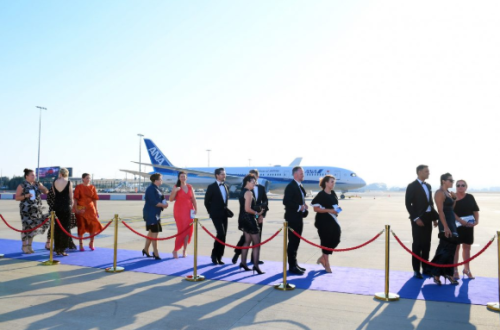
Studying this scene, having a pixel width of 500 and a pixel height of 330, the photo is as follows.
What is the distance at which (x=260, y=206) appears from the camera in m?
6.81

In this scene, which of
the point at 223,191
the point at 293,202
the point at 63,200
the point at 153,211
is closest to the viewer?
the point at 293,202

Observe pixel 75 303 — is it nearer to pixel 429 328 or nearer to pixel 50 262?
pixel 50 262

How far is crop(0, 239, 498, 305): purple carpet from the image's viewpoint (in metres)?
5.38

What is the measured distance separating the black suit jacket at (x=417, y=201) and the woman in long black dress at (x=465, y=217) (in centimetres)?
38

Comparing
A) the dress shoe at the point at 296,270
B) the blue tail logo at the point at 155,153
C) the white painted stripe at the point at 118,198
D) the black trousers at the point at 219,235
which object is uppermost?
the blue tail logo at the point at 155,153

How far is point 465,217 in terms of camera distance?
6.27 meters

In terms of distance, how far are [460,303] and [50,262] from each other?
6.72 m

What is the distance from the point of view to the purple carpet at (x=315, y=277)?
5.38 m

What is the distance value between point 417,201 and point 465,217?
2.58 ft

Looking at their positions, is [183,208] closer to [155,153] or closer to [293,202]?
[293,202]

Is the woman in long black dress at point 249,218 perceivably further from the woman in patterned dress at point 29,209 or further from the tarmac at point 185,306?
the woman in patterned dress at point 29,209

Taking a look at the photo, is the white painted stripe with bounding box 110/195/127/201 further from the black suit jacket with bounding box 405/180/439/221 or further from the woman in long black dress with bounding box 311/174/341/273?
the black suit jacket with bounding box 405/180/439/221

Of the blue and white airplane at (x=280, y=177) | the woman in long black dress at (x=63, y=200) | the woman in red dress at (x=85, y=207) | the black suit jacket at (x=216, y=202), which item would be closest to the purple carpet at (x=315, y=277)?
the woman in red dress at (x=85, y=207)

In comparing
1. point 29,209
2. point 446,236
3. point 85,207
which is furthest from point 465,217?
point 29,209
